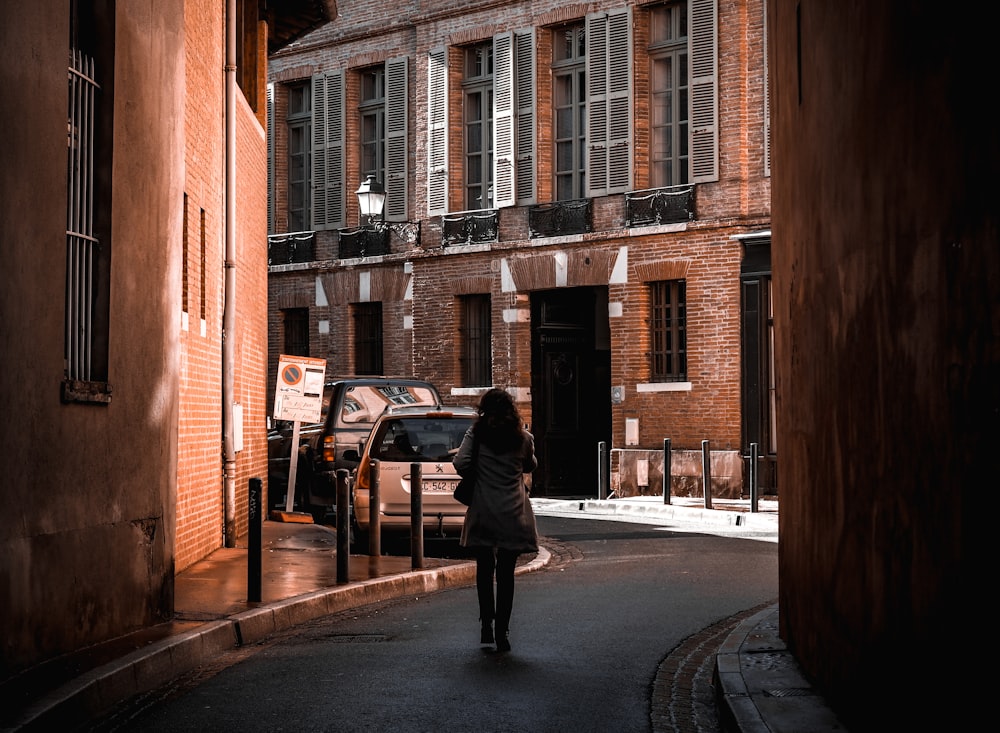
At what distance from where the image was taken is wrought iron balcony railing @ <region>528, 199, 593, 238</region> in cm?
2870

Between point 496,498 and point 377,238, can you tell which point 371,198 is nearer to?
point 377,238

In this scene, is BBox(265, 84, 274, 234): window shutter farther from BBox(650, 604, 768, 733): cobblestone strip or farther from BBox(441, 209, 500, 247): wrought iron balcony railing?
BBox(650, 604, 768, 733): cobblestone strip

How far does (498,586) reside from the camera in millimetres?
9641

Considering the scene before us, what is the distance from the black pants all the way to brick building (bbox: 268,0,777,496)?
1419 centimetres

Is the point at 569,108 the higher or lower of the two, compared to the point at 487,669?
higher

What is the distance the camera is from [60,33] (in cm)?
877

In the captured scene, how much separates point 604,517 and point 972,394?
19.6m

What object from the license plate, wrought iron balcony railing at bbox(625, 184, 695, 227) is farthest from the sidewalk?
wrought iron balcony railing at bbox(625, 184, 695, 227)

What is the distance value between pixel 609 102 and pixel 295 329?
10.2 metres

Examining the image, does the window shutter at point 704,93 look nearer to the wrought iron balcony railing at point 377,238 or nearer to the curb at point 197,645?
the wrought iron balcony railing at point 377,238

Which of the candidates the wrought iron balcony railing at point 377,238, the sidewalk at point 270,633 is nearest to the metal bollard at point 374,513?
the sidewalk at point 270,633

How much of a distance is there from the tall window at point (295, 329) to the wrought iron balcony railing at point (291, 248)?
1155 mm

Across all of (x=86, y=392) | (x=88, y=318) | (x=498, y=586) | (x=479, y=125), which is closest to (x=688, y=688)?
(x=498, y=586)

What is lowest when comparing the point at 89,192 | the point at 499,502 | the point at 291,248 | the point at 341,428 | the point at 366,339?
the point at 499,502
